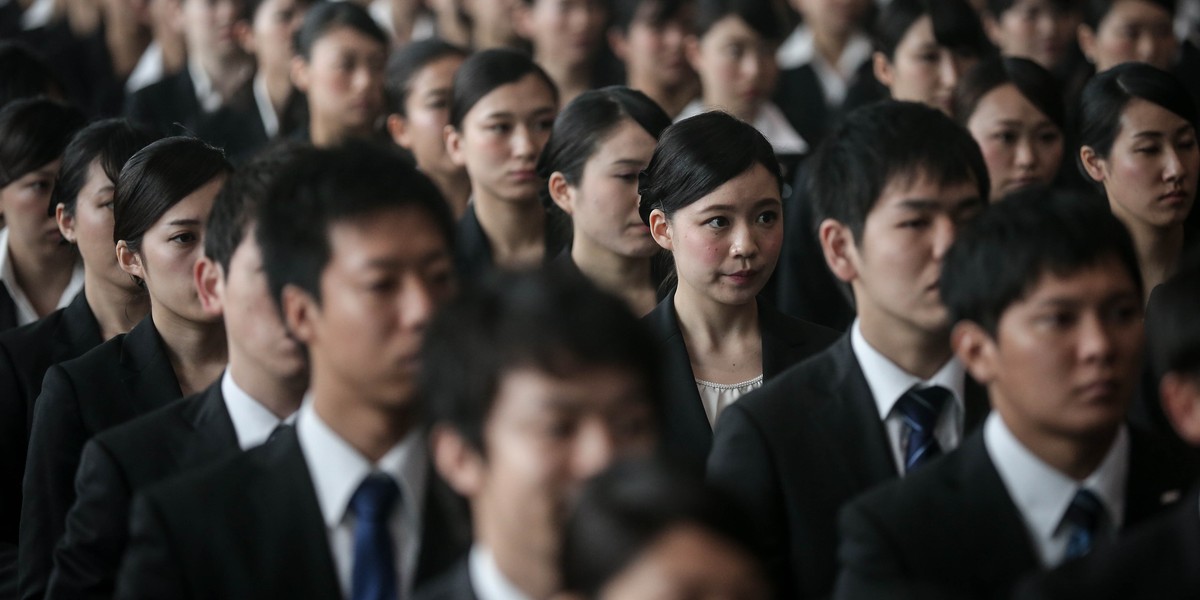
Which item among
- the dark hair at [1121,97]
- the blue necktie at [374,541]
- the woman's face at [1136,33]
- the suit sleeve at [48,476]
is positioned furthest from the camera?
the woman's face at [1136,33]

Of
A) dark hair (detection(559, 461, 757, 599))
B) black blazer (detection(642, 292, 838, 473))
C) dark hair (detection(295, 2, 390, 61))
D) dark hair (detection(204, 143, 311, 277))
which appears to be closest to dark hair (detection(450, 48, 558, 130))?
dark hair (detection(295, 2, 390, 61))

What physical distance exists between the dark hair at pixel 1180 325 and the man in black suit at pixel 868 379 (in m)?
0.43

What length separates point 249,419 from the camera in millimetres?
2734

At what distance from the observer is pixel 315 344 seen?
234 cm

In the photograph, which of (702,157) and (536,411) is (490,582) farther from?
(702,157)

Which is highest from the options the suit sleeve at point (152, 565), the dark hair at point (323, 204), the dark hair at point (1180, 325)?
the dark hair at point (323, 204)

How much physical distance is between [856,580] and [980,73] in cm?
261

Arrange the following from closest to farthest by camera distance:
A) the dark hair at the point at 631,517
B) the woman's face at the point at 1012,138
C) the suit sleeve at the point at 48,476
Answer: the dark hair at the point at 631,517 → the suit sleeve at the point at 48,476 → the woman's face at the point at 1012,138

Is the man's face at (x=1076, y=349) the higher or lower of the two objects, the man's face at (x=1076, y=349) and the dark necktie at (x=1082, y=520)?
the higher

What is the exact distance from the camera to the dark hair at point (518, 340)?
1979 millimetres

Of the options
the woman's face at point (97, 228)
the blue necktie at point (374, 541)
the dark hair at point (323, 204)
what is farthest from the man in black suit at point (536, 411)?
the woman's face at point (97, 228)

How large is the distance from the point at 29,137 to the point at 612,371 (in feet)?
8.08

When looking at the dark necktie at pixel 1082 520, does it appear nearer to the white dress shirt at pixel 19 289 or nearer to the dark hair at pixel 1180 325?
the dark hair at pixel 1180 325

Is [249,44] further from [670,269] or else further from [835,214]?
[835,214]
